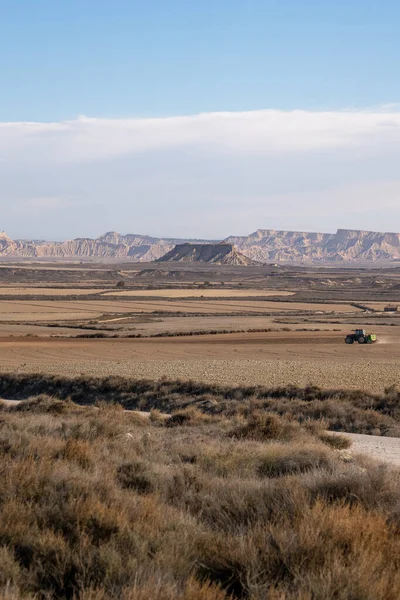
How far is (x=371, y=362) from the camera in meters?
37.4

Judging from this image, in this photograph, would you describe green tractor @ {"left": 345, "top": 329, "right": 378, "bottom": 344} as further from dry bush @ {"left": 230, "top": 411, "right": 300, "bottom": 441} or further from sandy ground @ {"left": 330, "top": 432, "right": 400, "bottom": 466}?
dry bush @ {"left": 230, "top": 411, "right": 300, "bottom": 441}

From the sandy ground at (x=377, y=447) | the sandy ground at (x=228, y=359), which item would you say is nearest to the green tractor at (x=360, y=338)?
the sandy ground at (x=228, y=359)

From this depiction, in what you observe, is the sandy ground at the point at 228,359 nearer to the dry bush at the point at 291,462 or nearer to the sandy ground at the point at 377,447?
the sandy ground at the point at 377,447

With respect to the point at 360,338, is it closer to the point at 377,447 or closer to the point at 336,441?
the point at 377,447

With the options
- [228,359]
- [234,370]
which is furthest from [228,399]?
[228,359]

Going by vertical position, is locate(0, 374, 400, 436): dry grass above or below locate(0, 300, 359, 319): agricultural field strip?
above

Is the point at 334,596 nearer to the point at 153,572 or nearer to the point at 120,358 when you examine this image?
the point at 153,572

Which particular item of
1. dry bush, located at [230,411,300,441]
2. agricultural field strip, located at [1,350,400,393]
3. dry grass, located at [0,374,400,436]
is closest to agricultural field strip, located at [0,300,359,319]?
agricultural field strip, located at [1,350,400,393]

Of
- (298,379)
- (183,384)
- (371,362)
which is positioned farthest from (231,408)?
(371,362)

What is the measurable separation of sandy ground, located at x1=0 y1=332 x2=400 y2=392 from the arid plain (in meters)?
0.06

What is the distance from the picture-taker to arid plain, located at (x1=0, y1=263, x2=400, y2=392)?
32.0 m

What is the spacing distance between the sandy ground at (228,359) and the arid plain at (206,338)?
6 centimetres

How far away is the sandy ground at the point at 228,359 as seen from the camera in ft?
97.0

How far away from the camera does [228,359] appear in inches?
1561
